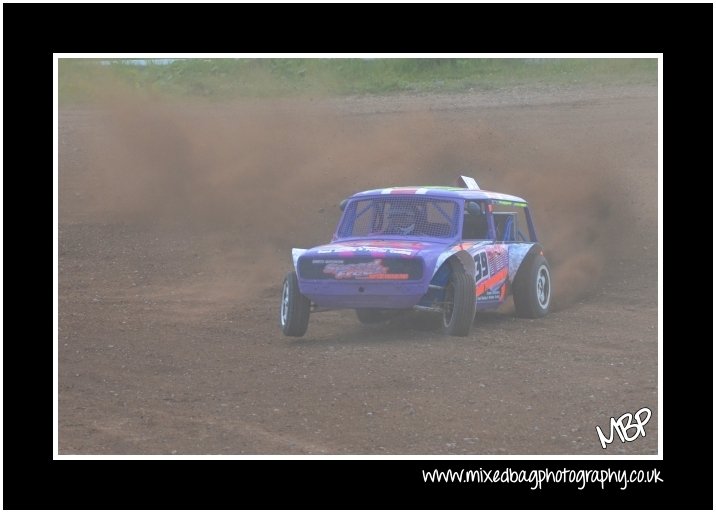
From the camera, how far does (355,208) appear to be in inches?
515

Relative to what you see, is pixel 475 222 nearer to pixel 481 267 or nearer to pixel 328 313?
pixel 481 267

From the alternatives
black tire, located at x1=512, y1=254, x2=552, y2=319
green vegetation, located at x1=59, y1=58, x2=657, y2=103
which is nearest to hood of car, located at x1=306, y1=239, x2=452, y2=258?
black tire, located at x1=512, y1=254, x2=552, y2=319

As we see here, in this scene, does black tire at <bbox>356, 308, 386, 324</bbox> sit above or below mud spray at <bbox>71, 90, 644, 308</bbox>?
below

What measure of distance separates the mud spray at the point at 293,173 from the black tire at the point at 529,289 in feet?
6.67

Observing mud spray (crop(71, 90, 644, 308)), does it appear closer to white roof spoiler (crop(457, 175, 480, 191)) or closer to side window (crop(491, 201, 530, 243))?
side window (crop(491, 201, 530, 243))

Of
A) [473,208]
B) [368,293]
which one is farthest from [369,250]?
[473,208]

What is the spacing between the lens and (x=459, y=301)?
37.9 ft

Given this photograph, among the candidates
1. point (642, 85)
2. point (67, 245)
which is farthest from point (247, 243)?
point (642, 85)

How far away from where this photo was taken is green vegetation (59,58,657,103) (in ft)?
78.3

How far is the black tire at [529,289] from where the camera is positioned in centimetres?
1315

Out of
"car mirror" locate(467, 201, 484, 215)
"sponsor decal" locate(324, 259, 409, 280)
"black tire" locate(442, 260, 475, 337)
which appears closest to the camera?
"sponsor decal" locate(324, 259, 409, 280)

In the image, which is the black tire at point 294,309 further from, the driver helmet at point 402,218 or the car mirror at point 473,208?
the car mirror at point 473,208

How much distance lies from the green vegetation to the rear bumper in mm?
12789

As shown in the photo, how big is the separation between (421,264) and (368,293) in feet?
1.96
